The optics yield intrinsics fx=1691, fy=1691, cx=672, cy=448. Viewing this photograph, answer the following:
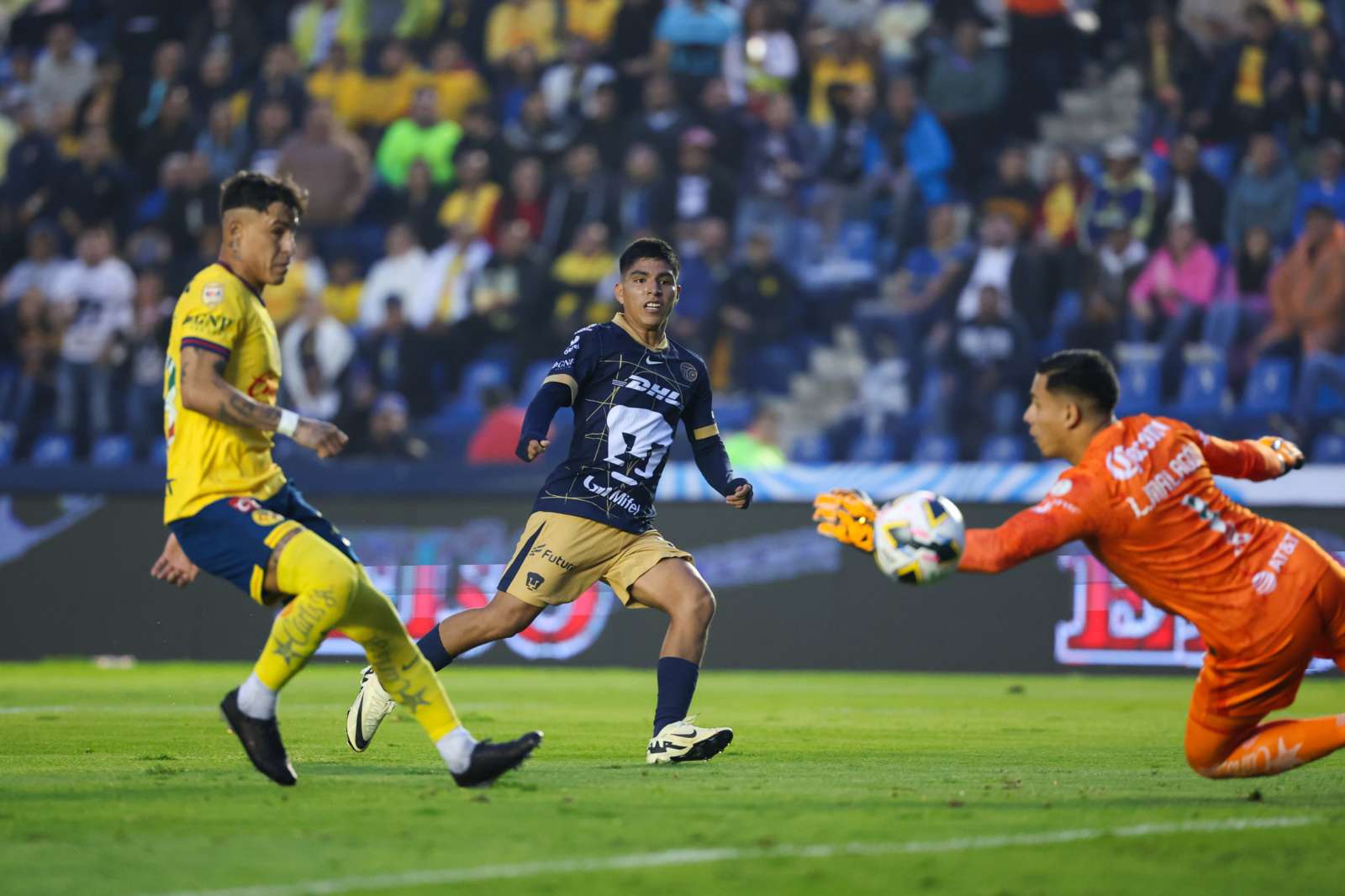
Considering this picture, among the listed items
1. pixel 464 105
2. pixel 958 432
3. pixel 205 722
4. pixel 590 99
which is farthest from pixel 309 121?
pixel 205 722

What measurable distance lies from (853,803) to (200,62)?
17.5 m

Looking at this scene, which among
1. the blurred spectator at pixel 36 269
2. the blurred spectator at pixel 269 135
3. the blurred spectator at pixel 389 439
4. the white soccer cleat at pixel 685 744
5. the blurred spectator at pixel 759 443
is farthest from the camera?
the blurred spectator at pixel 269 135

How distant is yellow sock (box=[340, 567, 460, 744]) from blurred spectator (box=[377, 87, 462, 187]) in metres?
13.9

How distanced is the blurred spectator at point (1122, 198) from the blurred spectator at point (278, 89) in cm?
921

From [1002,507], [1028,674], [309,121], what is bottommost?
[1028,674]

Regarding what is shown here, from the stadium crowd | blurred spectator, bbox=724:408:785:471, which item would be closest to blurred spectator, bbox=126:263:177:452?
the stadium crowd

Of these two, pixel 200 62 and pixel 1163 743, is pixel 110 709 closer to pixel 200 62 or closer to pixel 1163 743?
pixel 1163 743

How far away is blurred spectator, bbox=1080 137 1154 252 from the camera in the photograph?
17078mm

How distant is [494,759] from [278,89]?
1591cm

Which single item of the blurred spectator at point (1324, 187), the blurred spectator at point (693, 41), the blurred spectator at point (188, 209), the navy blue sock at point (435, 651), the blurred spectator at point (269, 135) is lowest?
the navy blue sock at point (435, 651)

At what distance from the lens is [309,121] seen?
19.3 m

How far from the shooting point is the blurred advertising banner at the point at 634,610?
13.8 metres

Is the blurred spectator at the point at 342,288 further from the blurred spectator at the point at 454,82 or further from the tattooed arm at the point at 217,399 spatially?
the tattooed arm at the point at 217,399

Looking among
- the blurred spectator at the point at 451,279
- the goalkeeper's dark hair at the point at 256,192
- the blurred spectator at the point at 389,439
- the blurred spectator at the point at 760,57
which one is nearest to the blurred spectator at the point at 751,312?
the blurred spectator at the point at 760,57
